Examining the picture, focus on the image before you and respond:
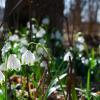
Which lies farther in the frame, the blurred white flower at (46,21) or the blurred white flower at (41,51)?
the blurred white flower at (46,21)

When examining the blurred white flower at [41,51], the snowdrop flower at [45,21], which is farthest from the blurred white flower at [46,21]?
the blurred white flower at [41,51]

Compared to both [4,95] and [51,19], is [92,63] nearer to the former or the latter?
[4,95]

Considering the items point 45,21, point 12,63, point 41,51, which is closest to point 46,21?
point 45,21

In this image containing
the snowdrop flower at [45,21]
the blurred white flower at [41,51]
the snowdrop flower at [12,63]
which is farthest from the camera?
the snowdrop flower at [45,21]

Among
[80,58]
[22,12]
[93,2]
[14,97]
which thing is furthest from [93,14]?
[14,97]

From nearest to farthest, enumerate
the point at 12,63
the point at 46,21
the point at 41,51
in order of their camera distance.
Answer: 1. the point at 12,63
2. the point at 41,51
3. the point at 46,21

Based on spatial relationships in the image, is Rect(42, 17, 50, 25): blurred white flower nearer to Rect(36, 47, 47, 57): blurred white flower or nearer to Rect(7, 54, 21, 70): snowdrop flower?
Rect(36, 47, 47, 57): blurred white flower

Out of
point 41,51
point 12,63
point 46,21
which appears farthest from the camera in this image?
point 46,21

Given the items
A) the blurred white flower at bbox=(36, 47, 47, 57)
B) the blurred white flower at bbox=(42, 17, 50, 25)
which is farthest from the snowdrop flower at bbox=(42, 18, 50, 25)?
the blurred white flower at bbox=(36, 47, 47, 57)

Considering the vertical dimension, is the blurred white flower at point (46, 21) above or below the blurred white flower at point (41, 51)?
above

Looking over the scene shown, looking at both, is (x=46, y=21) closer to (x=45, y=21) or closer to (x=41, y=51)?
(x=45, y=21)

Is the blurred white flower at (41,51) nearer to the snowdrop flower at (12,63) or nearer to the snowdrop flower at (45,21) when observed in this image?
the snowdrop flower at (12,63)

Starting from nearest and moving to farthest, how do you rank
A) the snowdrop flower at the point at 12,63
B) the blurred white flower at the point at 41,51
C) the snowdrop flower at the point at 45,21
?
the snowdrop flower at the point at 12,63
the blurred white flower at the point at 41,51
the snowdrop flower at the point at 45,21
